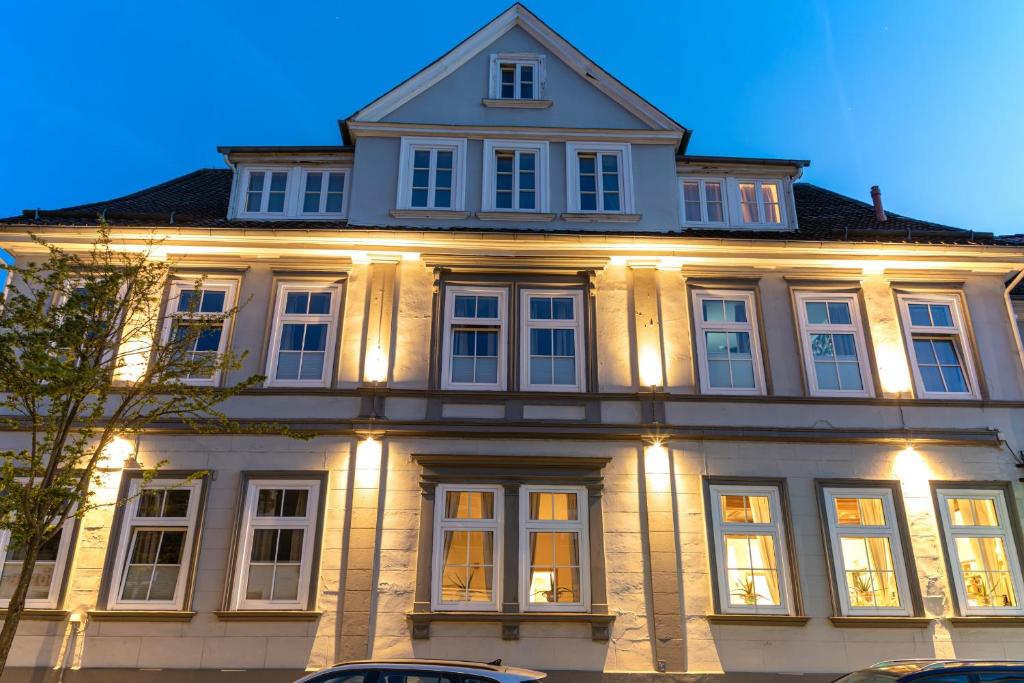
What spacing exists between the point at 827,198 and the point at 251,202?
13746 millimetres

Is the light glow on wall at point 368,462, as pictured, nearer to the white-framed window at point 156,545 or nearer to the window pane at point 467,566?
the window pane at point 467,566

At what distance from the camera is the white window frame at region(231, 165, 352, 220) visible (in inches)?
627

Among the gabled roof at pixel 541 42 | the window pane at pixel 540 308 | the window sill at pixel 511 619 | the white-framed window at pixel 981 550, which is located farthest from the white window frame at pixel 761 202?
the window sill at pixel 511 619

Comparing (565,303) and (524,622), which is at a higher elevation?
(565,303)

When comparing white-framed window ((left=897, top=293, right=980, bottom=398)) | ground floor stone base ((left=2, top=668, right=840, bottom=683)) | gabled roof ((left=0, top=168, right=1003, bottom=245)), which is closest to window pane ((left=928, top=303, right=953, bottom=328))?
white-framed window ((left=897, top=293, right=980, bottom=398))

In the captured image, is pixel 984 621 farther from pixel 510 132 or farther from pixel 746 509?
pixel 510 132

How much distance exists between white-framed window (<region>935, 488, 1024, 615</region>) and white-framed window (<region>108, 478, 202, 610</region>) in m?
13.0

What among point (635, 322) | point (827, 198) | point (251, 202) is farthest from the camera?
point (827, 198)

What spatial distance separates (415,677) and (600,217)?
1002 centimetres

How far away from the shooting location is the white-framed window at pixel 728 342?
46.5ft

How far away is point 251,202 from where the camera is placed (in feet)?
52.9

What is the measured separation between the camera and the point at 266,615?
40.0 ft

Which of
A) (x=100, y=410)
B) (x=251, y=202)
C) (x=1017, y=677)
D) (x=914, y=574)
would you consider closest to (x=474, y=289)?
(x=251, y=202)

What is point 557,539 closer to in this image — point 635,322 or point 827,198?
point 635,322
